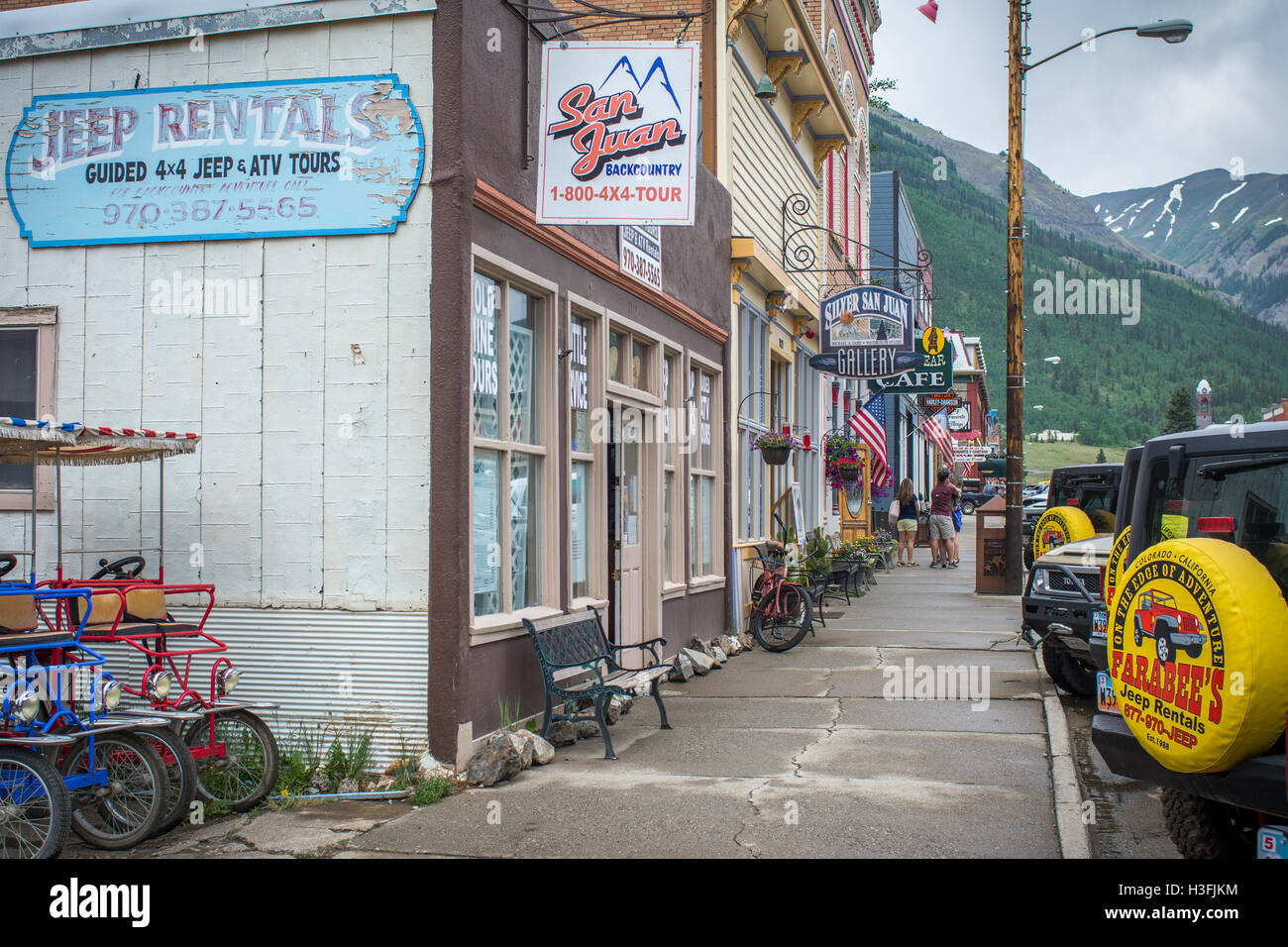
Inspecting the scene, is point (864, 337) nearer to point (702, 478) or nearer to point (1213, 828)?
point (702, 478)

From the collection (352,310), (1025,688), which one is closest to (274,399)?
(352,310)

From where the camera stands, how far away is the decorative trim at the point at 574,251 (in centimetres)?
794

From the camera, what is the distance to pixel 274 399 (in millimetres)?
7711

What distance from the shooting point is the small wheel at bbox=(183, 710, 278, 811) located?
6762 mm

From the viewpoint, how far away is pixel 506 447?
8445 millimetres

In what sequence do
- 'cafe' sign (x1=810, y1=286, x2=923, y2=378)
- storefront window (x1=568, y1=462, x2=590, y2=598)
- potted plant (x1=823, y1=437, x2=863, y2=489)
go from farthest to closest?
potted plant (x1=823, y1=437, x2=863, y2=489), 'cafe' sign (x1=810, y1=286, x2=923, y2=378), storefront window (x1=568, y1=462, x2=590, y2=598)

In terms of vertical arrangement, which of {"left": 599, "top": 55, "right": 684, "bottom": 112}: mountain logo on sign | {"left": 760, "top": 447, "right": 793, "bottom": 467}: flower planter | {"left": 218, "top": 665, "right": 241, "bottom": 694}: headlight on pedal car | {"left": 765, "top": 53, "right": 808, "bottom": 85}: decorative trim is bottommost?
{"left": 218, "top": 665, "right": 241, "bottom": 694}: headlight on pedal car

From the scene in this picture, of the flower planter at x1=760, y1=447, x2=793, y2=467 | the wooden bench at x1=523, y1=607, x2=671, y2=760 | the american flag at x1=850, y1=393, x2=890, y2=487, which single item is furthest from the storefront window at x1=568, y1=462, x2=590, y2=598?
the american flag at x1=850, y1=393, x2=890, y2=487

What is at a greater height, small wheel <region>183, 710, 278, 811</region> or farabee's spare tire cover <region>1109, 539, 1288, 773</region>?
farabee's spare tire cover <region>1109, 539, 1288, 773</region>

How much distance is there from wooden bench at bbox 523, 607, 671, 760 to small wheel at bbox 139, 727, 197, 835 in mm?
2549

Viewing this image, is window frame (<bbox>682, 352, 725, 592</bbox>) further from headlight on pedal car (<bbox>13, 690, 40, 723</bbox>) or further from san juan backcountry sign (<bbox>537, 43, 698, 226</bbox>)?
headlight on pedal car (<bbox>13, 690, 40, 723</bbox>)

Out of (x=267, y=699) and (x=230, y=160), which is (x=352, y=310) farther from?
(x=267, y=699)

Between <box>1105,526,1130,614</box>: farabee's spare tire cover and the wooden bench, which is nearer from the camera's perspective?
<box>1105,526,1130,614</box>: farabee's spare tire cover

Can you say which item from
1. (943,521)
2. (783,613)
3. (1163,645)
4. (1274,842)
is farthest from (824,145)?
(1274,842)
